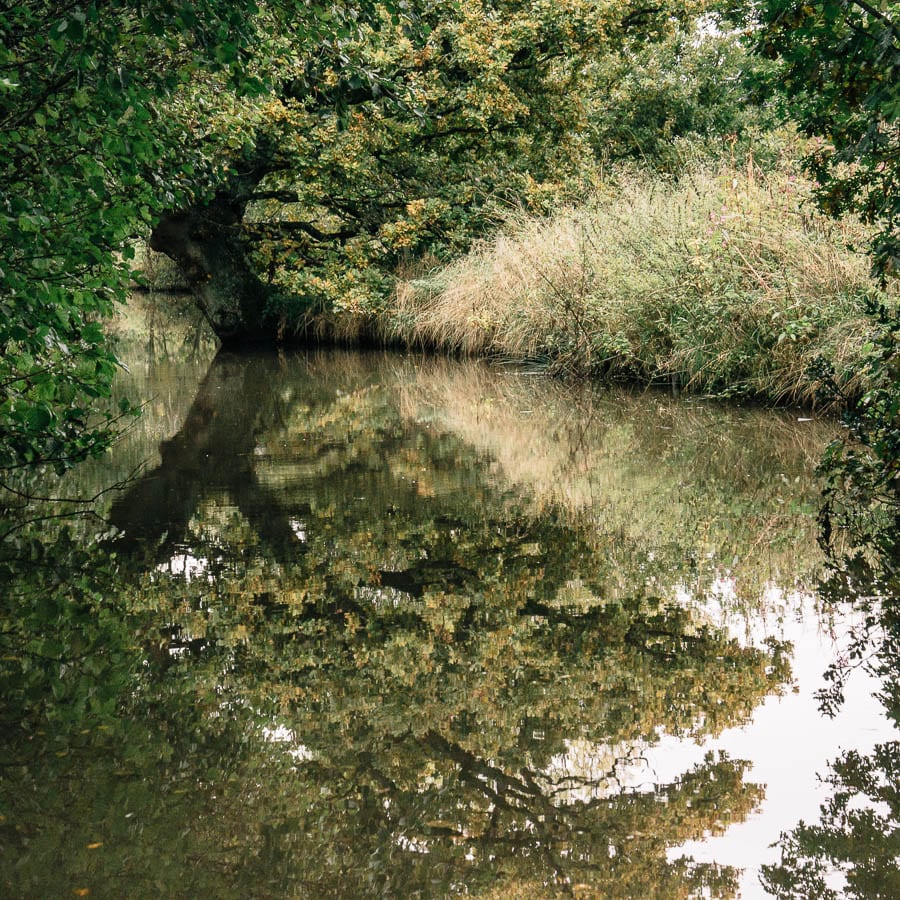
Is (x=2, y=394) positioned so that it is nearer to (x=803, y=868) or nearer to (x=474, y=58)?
(x=803, y=868)

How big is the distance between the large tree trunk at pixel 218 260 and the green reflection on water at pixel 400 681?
1396cm

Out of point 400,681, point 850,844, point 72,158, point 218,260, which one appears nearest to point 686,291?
point 72,158

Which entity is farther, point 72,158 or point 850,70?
point 72,158

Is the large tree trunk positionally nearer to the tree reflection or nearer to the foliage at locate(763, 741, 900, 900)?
the tree reflection

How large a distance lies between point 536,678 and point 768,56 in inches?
141

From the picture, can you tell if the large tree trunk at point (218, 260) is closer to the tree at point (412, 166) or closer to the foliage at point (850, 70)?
the tree at point (412, 166)

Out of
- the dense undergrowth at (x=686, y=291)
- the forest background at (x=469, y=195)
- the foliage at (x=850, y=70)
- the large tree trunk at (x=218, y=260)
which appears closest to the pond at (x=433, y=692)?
the forest background at (x=469, y=195)

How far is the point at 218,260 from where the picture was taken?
22734mm

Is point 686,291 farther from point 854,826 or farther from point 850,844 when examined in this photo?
point 850,844

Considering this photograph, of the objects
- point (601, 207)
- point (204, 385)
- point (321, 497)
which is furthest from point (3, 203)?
point (601, 207)

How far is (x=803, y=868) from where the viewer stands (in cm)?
312

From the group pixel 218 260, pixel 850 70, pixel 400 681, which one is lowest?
pixel 218 260

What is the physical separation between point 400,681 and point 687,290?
32.4 ft

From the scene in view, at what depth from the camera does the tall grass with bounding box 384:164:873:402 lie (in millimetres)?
11969
